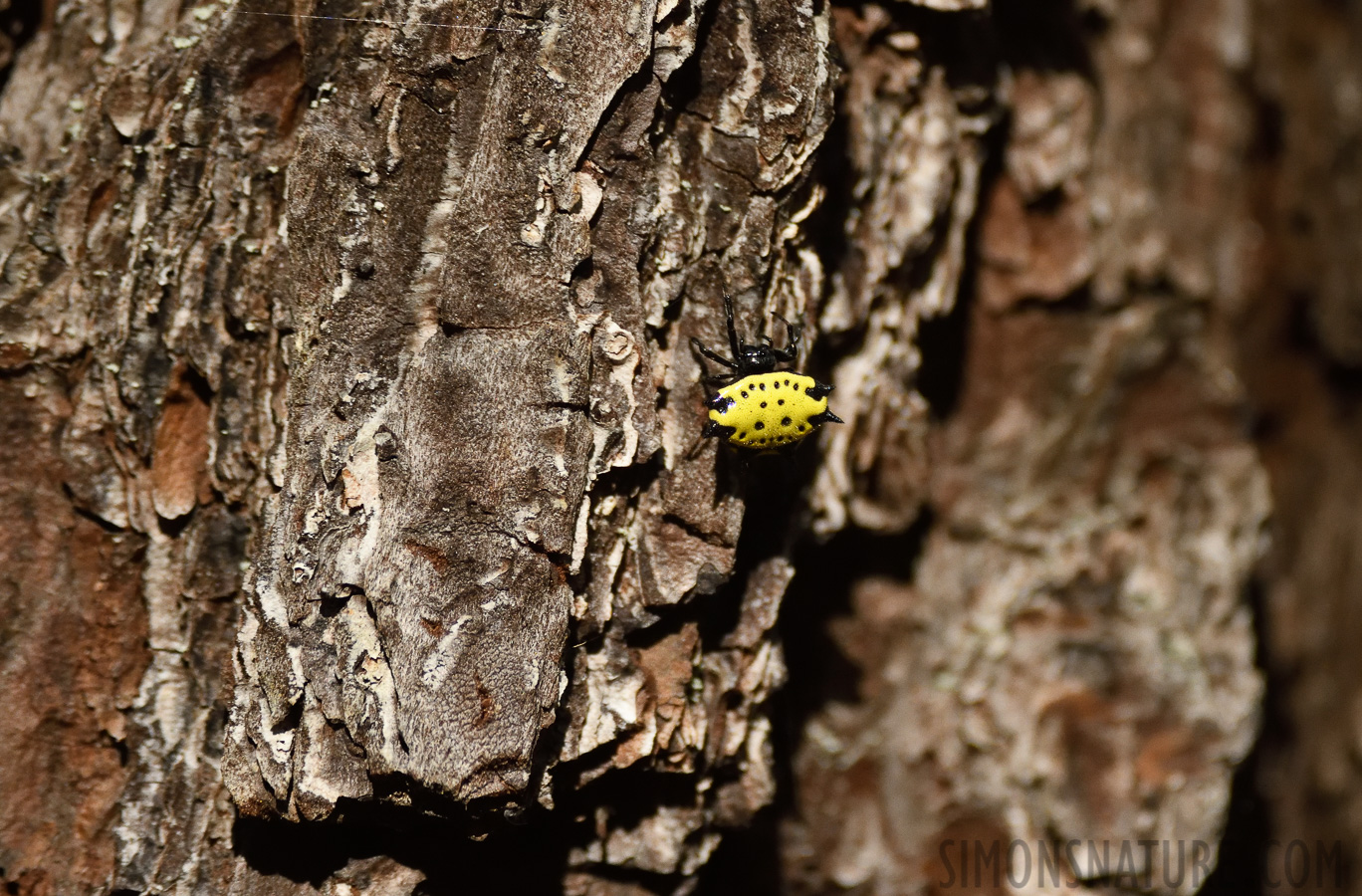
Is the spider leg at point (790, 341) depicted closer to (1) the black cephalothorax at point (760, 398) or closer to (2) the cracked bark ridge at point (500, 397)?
(1) the black cephalothorax at point (760, 398)

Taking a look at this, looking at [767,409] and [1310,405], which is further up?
[1310,405]

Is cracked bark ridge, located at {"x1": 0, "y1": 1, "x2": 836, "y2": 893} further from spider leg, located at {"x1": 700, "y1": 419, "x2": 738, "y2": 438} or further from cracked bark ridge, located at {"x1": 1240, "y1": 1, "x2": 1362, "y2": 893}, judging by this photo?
cracked bark ridge, located at {"x1": 1240, "y1": 1, "x2": 1362, "y2": 893}

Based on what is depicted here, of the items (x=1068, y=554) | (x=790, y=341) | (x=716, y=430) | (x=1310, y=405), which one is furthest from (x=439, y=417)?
(x=1310, y=405)

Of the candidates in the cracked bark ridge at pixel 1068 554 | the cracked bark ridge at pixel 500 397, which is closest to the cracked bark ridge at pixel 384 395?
the cracked bark ridge at pixel 500 397

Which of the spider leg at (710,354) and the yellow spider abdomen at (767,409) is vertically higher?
the spider leg at (710,354)

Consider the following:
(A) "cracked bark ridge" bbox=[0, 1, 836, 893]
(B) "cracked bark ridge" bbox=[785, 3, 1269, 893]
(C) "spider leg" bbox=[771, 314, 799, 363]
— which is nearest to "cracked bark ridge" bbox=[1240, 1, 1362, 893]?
(B) "cracked bark ridge" bbox=[785, 3, 1269, 893]

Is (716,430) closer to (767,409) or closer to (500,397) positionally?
(767,409)

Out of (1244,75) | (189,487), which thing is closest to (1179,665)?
(1244,75)
